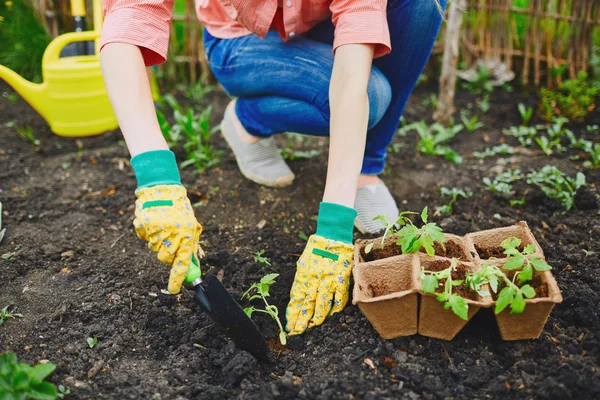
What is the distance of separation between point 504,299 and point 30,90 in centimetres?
245

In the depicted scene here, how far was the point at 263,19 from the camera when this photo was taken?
192 cm

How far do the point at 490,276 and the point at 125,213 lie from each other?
1502 mm

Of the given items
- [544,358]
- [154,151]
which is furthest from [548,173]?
[154,151]

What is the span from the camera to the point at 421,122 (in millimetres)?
2926

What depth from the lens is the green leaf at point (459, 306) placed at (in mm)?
1346

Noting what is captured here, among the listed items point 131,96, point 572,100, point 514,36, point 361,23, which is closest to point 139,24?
point 131,96

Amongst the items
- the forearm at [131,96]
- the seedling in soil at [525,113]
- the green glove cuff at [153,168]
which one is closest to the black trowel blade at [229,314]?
the green glove cuff at [153,168]

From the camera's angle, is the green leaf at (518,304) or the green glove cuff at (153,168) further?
the green glove cuff at (153,168)

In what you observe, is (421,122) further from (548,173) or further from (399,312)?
(399,312)

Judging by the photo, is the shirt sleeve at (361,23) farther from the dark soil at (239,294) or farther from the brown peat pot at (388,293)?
the dark soil at (239,294)

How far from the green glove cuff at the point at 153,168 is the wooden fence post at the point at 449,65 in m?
1.87

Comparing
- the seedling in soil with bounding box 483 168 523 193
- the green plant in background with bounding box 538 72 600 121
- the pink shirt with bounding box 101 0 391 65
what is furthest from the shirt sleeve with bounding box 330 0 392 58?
the green plant in background with bounding box 538 72 600 121

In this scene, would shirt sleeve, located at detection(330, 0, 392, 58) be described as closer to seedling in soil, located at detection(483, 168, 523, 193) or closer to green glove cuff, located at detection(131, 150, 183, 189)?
green glove cuff, located at detection(131, 150, 183, 189)

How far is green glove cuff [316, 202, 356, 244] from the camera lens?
1.55 meters
